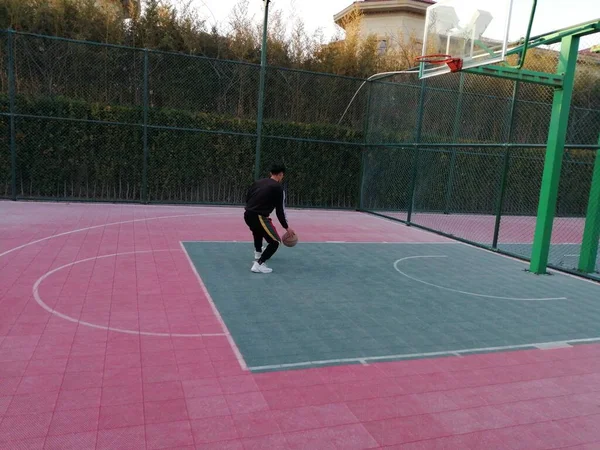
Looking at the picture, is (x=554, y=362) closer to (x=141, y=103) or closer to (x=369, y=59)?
(x=141, y=103)

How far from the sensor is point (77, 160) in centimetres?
1290

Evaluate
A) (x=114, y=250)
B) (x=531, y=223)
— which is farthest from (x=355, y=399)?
(x=531, y=223)

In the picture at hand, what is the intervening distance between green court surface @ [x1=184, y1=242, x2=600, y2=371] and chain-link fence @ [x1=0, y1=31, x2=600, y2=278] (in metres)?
3.45

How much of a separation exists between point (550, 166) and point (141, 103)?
10272 mm

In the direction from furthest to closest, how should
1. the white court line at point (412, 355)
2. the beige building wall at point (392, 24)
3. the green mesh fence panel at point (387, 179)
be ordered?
1. the beige building wall at point (392, 24)
2. the green mesh fence panel at point (387, 179)
3. the white court line at point (412, 355)

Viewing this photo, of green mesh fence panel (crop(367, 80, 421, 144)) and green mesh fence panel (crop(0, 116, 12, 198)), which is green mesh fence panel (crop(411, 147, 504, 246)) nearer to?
green mesh fence panel (crop(367, 80, 421, 144))

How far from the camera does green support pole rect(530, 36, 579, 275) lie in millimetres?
7781

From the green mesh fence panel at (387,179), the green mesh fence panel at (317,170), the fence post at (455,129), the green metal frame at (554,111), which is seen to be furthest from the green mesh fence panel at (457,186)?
the green metal frame at (554,111)

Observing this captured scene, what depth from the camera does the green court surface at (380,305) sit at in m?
4.68

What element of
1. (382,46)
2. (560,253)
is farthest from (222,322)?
(382,46)

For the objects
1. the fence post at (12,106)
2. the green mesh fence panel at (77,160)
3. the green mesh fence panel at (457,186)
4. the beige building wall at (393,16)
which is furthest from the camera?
the beige building wall at (393,16)

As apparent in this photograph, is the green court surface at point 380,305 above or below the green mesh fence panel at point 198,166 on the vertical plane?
below

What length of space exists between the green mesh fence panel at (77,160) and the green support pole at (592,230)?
10352mm

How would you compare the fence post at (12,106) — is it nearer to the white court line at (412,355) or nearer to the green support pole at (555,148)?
the white court line at (412,355)
